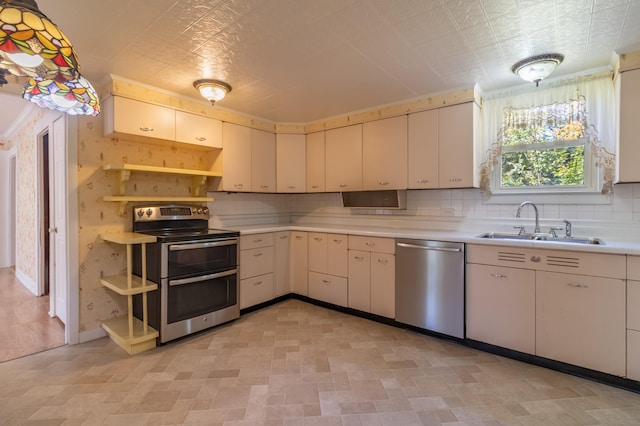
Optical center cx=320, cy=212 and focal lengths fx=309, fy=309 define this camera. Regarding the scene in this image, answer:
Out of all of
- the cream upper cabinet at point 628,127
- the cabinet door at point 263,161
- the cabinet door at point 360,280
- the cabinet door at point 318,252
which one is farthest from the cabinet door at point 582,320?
the cabinet door at point 263,161

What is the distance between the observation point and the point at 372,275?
3.27 m

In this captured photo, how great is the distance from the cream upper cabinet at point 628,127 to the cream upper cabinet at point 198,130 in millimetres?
3610

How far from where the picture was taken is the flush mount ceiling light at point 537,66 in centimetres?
233

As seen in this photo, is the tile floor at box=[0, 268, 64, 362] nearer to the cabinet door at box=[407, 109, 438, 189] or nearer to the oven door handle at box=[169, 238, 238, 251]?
the oven door handle at box=[169, 238, 238, 251]

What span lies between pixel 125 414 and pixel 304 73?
272cm

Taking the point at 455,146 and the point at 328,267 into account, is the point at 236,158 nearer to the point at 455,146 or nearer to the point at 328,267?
the point at 328,267

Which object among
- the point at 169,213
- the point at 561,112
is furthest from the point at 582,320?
the point at 169,213

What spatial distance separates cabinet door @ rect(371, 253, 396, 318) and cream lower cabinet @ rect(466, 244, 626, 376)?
0.70 metres

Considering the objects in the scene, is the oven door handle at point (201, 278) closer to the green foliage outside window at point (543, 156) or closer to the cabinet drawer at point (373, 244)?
the cabinet drawer at point (373, 244)

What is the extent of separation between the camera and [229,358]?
2477mm

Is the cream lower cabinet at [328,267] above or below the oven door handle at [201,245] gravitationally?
below

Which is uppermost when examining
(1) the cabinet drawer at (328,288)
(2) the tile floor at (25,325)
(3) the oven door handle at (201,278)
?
(3) the oven door handle at (201,278)

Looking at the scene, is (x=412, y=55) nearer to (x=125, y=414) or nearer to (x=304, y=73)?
(x=304, y=73)

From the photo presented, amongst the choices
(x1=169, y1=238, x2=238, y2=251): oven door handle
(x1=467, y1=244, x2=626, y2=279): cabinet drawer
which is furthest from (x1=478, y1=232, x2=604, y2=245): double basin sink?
(x1=169, y1=238, x2=238, y2=251): oven door handle
